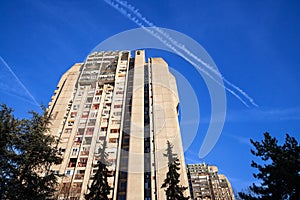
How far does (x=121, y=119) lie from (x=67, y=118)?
10.5 meters

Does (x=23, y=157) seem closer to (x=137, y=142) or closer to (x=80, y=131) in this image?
(x=137, y=142)

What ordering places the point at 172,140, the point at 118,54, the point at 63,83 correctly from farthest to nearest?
the point at 118,54 → the point at 63,83 → the point at 172,140

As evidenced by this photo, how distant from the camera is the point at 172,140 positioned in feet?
111

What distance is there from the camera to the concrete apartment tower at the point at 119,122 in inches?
1168

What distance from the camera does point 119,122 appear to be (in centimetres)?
3812

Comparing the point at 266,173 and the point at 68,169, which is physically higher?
the point at 68,169

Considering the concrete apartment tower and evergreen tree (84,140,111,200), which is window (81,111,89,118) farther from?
evergreen tree (84,140,111,200)

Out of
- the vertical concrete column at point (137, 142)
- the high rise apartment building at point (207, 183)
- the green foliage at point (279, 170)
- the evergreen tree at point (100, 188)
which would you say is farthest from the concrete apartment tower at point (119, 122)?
the high rise apartment building at point (207, 183)

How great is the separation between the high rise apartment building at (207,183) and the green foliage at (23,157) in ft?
182

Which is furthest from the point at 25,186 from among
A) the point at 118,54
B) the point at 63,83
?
the point at 118,54

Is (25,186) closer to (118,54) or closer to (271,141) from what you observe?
(271,141)

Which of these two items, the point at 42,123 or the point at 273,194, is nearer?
the point at 273,194

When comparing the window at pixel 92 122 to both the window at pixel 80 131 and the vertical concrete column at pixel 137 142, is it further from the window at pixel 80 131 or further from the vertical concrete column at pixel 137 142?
the vertical concrete column at pixel 137 142

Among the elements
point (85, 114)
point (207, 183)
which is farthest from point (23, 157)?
point (207, 183)
